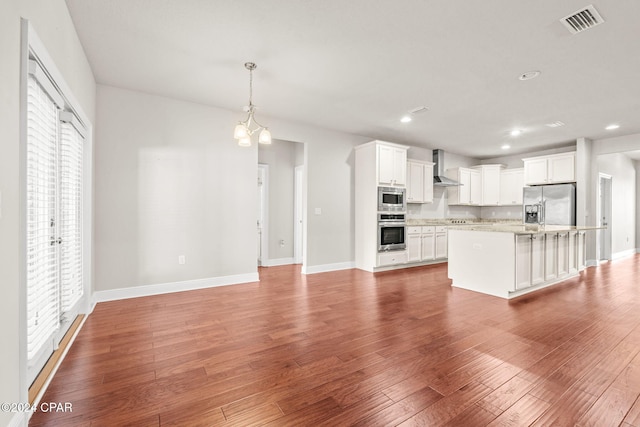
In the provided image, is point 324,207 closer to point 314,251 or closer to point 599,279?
point 314,251

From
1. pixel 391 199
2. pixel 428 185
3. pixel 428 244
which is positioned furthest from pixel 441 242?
pixel 391 199

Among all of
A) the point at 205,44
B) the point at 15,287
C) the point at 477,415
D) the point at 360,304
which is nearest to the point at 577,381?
the point at 477,415

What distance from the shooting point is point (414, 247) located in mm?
6340

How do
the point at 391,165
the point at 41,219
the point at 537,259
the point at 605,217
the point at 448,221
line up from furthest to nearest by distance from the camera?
the point at 448,221, the point at 605,217, the point at 391,165, the point at 537,259, the point at 41,219

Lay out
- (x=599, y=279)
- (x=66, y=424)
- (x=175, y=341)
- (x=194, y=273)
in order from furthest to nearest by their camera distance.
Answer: (x=599, y=279)
(x=194, y=273)
(x=175, y=341)
(x=66, y=424)

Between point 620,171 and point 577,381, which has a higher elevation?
point 620,171

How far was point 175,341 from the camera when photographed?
2.62 m

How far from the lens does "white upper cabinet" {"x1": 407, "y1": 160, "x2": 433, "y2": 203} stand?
262 inches

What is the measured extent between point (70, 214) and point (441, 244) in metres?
6.57

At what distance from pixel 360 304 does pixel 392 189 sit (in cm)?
289

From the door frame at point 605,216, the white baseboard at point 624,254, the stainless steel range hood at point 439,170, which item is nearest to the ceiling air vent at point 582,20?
the stainless steel range hood at point 439,170

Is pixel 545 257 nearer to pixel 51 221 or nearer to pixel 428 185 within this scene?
pixel 428 185

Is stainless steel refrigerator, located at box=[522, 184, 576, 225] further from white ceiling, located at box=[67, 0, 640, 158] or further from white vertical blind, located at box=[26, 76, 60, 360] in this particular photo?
white vertical blind, located at box=[26, 76, 60, 360]

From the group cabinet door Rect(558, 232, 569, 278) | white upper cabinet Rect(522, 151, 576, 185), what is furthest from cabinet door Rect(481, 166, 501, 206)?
cabinet door Rect(558, 232, 569, 278)
